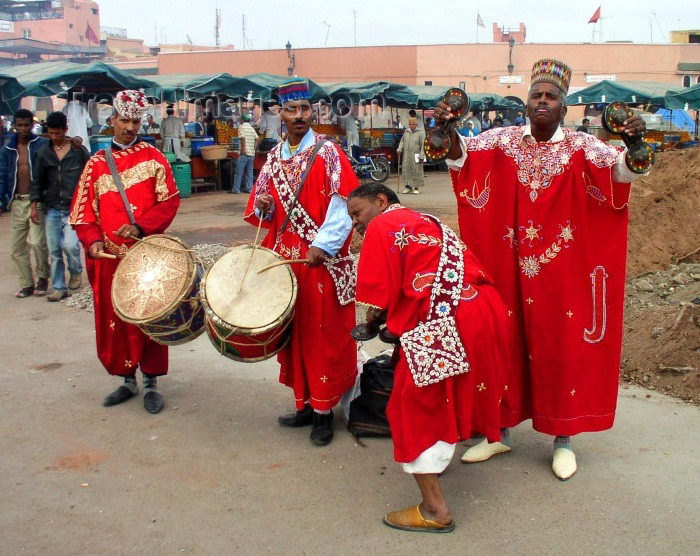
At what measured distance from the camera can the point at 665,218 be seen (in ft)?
27.1

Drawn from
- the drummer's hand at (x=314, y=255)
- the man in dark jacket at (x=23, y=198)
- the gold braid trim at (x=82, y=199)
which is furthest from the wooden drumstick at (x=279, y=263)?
the man in dark jacket at (x=23, y=198)

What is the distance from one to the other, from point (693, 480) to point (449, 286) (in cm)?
174

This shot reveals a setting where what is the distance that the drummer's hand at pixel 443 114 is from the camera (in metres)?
3.65

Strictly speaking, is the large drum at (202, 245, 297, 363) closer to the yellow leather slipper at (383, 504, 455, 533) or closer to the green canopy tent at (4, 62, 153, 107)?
the yellow leather slipper at (383, 504, 455, 533)

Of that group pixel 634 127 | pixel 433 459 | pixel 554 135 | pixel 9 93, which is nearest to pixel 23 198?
pixel 554 135

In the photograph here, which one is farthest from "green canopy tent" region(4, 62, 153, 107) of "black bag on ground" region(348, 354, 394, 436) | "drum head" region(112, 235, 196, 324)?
"black bag on ground" region(348, 354, 394, 436)

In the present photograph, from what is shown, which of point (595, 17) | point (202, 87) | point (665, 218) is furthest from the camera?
point (595, 17)

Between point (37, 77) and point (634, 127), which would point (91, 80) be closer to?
point (37, 77)

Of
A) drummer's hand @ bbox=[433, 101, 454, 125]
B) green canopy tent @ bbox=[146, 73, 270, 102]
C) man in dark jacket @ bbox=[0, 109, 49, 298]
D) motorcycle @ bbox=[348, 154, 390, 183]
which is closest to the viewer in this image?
drummer's hand @ bbox=[433, 101, 454, 125]

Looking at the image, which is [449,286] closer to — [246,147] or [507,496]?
[507,496]

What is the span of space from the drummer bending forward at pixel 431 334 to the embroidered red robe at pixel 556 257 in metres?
0.51

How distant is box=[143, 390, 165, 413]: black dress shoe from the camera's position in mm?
4949

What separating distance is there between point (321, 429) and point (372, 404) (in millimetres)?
328

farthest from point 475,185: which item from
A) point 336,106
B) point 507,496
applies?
point 336,106
